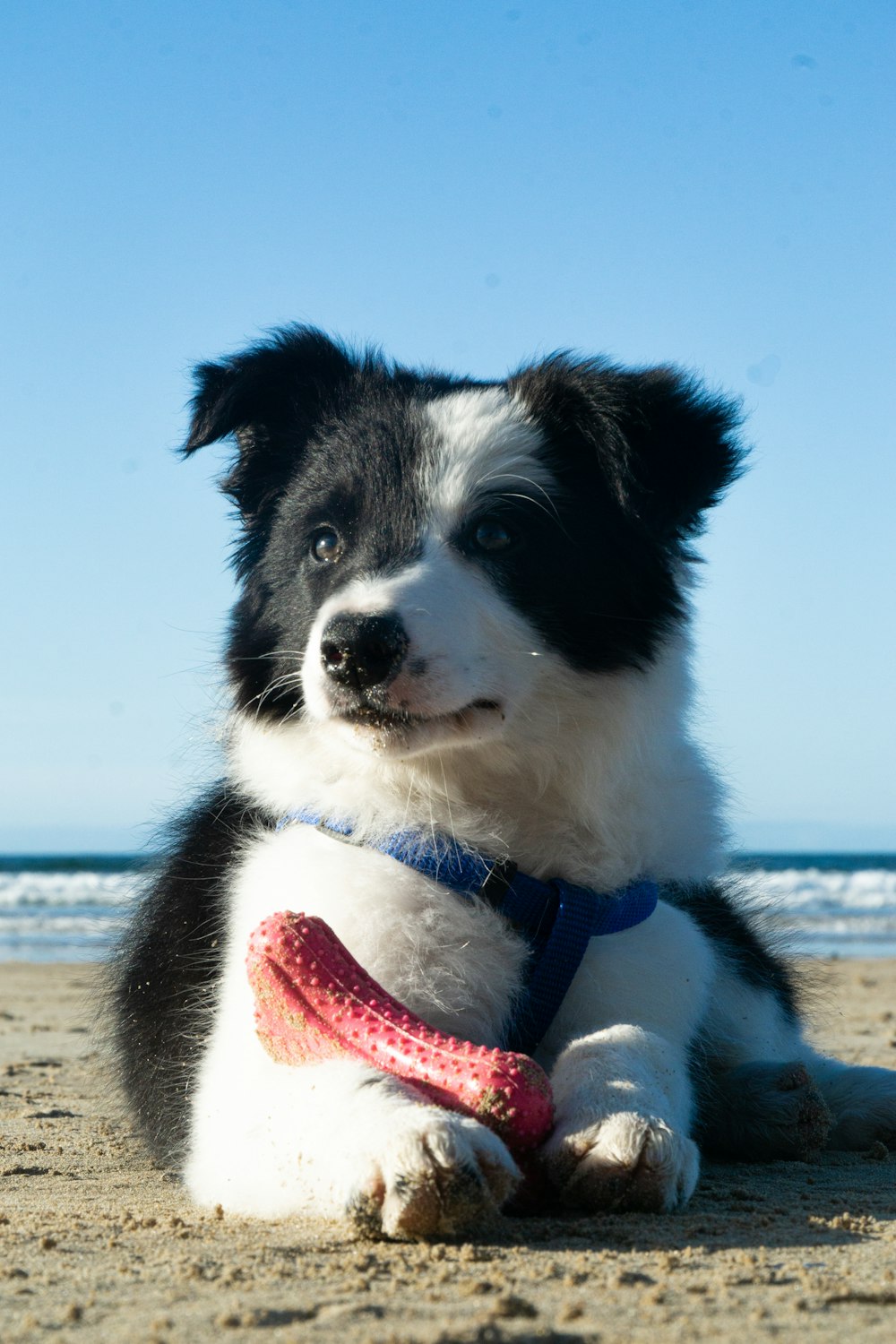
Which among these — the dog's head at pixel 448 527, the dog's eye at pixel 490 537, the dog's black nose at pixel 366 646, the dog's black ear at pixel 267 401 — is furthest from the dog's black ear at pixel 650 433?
the dog's black nose at pixel 366 646

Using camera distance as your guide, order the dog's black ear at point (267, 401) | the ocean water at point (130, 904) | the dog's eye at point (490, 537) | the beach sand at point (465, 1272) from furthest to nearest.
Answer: the ocean water at point (130, 904)
the dog's black ear at point (267, 401)
the dog's eye at point (490, 537)
the beach sand at point (465, 1272)

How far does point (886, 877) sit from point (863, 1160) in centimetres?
2577

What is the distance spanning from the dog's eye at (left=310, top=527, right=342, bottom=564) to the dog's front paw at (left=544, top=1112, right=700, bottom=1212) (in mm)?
1501

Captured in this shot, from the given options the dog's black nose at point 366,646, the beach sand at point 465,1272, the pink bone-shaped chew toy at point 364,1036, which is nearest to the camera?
the beach sand at point 465,1272

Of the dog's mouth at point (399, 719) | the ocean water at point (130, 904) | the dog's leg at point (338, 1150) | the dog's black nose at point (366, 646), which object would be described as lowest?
the ocean water at point (130, 904)

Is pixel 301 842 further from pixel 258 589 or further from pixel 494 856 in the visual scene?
pixel 258 589

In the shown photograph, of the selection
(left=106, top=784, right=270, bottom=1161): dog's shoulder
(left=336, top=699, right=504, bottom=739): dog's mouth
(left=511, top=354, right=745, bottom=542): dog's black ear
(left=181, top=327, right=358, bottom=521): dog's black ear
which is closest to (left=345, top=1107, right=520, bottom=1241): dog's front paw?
(left=336, top=699, right=504, bottom=739): dog's mouth

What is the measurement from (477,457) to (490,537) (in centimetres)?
24

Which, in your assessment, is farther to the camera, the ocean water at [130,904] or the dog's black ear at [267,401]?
the ocean water at [130,904]

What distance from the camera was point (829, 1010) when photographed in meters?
5.54

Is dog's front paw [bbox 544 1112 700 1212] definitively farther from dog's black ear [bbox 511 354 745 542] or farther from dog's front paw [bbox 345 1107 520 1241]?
dog's black ear [bbox 511 354 745 542]

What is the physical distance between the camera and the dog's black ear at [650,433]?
11.4 feet

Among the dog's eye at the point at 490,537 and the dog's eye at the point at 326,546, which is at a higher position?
the dog's eye at the point at 490,537

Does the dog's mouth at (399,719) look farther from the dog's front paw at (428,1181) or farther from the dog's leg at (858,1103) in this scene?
the dog's leg at (858,1103)
